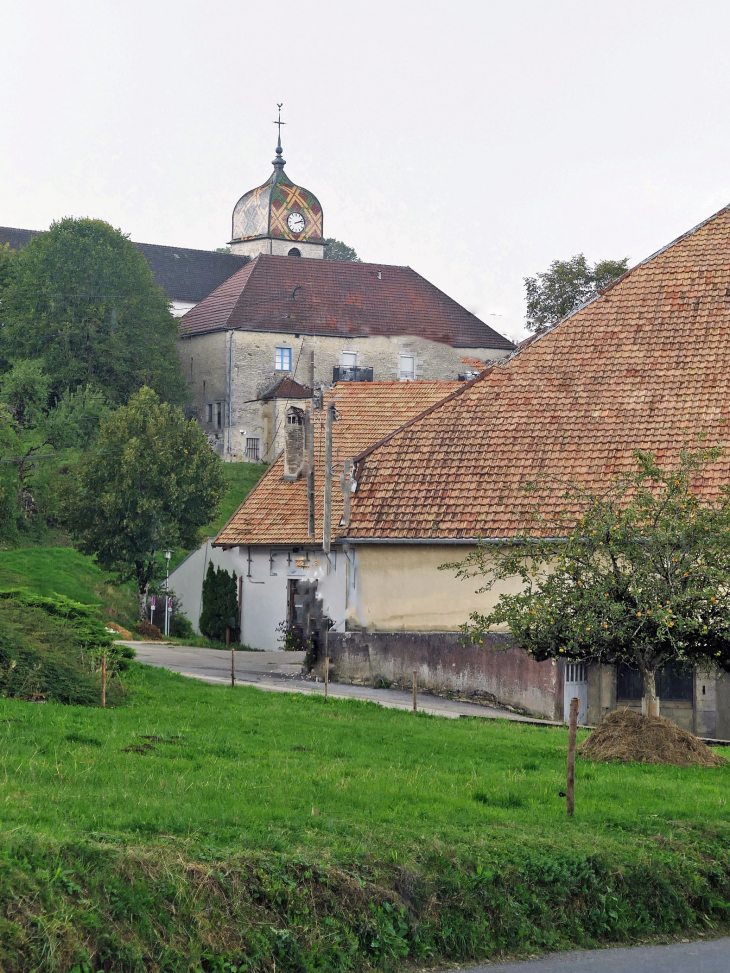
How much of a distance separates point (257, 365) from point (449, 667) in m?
55.0

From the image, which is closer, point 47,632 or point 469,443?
point 47,632

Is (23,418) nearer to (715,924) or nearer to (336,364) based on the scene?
(336,364)

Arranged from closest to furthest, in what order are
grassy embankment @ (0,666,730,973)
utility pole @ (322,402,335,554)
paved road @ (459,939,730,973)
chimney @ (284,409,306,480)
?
grassy embankment @ (0,666,730,973) < paved road @ (459,939,730,973) < utility pole @ (322,402,335,554) < chimney @ (284,409,306,480)

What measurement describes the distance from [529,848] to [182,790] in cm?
323

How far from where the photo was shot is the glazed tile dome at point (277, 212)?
100750 millimetres

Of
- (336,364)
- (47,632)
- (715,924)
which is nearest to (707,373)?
(47,632)

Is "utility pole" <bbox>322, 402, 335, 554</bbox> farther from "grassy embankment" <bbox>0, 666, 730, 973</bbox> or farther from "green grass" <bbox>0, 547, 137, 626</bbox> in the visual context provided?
"green grass" <bbox>0, 547, 137, 626</bbox>

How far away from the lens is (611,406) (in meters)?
27.8

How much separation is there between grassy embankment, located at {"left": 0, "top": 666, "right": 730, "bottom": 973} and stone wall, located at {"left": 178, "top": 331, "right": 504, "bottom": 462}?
6339 cm

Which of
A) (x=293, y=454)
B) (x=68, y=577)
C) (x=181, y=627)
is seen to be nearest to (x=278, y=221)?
(x=68, y=577)

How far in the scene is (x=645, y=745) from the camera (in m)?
17.7

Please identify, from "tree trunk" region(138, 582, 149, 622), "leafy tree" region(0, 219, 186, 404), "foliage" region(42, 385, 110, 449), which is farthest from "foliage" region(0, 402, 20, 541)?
"leafy tree" region(0, 219, 186, 404)

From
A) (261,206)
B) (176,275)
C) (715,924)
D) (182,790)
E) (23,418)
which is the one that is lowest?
(715,924)

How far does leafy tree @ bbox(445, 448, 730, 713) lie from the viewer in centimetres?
1845
